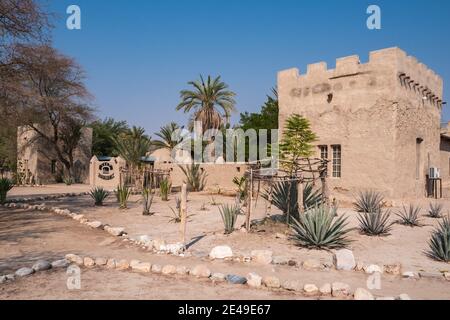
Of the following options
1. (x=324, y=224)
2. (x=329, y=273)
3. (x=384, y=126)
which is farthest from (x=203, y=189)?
(x=329, y=273)

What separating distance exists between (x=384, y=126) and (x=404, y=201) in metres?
2.96

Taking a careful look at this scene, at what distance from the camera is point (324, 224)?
729cm

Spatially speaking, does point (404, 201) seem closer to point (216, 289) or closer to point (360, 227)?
point (360, 227)

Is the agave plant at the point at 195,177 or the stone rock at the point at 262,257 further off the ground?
the agave plant at the point at 195,177

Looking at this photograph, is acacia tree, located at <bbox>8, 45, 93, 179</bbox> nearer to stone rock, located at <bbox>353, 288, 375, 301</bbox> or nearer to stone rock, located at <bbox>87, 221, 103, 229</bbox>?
stone rock, located at <bbox>87, 221, 103, 229</bbox>

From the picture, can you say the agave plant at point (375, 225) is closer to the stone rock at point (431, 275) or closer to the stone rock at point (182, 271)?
the stone rock at point (431, 275)

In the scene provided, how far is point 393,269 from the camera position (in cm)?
582

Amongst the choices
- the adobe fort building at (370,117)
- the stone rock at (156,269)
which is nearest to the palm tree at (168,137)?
the adobe fort building at (370,117)

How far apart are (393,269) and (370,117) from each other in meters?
8.48

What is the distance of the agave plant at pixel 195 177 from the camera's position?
2114cm

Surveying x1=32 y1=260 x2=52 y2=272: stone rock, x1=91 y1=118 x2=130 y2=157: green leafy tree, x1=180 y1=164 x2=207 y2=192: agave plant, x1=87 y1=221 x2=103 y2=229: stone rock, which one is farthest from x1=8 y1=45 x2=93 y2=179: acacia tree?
x1=32 y1=260 x2=52 y2=272: stone rock

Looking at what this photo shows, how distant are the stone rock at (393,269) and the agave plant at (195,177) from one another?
623 inches

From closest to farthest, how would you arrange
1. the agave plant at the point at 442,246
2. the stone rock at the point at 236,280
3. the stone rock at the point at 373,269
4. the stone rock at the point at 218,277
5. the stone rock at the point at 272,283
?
the stone rock at the point at 272,283
the stone rock at the point at 236,280
the stone rock at the point at 218,277
the stone rock at the point at 373,269
the agave plant at the point at 442,246

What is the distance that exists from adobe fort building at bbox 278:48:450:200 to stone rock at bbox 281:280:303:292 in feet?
30.5
